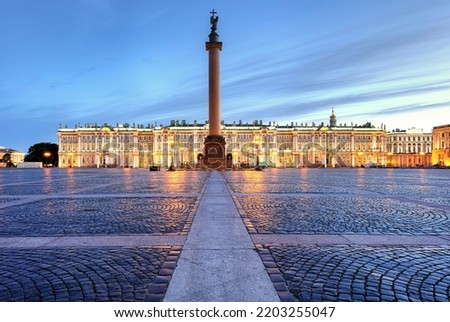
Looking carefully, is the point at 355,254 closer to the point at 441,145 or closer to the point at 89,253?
the point at 89,253

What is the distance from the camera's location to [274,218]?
6562 millimetres

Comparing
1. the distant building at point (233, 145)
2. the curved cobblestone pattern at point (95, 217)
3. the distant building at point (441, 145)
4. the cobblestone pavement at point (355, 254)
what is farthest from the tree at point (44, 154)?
the cobblestone pavement at point (355, 254)

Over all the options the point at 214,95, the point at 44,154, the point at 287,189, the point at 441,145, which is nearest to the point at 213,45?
the point at 214,95

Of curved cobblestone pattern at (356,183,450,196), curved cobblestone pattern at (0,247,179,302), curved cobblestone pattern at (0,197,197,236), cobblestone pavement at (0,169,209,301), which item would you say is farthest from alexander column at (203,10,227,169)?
curved cobblestone pattern at (0,247,179,302)

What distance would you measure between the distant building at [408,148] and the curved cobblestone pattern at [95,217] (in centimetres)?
13015

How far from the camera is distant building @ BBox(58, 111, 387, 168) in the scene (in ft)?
377

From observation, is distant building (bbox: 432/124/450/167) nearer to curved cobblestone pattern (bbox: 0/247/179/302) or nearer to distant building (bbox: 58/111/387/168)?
distant building (bbox: 58/111/387/168)

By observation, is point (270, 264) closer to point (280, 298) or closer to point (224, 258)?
point (224, 258)

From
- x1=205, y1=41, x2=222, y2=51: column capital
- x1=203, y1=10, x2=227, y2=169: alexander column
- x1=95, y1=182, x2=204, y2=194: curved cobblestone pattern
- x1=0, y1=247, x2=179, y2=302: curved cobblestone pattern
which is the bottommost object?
x1=0, y1=247, x2=179, y2=302: curved cobblestone pattern

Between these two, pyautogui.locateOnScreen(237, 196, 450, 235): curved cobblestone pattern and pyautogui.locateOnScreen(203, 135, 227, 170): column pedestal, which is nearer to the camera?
pyautogui.locateOnScreen(237, 196, 450, 235): curved cobblestone pattern

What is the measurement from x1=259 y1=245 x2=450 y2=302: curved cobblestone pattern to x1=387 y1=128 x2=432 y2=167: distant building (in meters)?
132

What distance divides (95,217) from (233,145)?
353 feet

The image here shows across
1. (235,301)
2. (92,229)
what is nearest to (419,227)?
(235,301)
